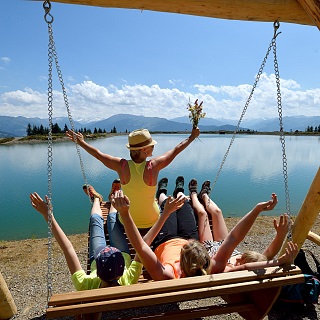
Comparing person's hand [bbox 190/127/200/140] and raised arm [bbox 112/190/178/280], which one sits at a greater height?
person's hand [bbox 190/127/200/140]

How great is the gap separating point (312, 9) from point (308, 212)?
6.81 ft

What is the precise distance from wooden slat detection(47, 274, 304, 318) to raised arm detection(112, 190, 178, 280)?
259 millimetres

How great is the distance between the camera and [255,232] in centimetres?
666

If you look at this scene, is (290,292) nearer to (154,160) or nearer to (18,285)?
(154,160)

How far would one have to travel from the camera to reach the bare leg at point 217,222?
3.21m

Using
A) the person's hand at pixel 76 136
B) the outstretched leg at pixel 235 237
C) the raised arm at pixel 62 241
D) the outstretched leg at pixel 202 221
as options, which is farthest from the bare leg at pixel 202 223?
the person's hand at pixel 76 136

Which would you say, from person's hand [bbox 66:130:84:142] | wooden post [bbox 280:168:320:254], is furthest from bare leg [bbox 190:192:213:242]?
person's hand [bbox 66:130:84:142]

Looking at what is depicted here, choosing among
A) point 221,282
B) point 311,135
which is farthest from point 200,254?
point 311,135

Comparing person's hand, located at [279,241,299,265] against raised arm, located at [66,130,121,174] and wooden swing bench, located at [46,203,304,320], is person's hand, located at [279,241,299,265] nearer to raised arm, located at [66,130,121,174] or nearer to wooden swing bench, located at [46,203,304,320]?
wooden swing bench, located at [46,203,304,320]

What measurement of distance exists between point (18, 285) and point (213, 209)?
10.5 feet

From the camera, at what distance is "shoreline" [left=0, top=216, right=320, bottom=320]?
3.64 metres

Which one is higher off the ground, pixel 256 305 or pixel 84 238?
pixel 256 305

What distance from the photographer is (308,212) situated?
124 inches

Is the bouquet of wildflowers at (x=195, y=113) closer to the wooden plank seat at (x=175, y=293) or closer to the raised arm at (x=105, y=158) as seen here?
the raised arm at (x=105, y=158)
